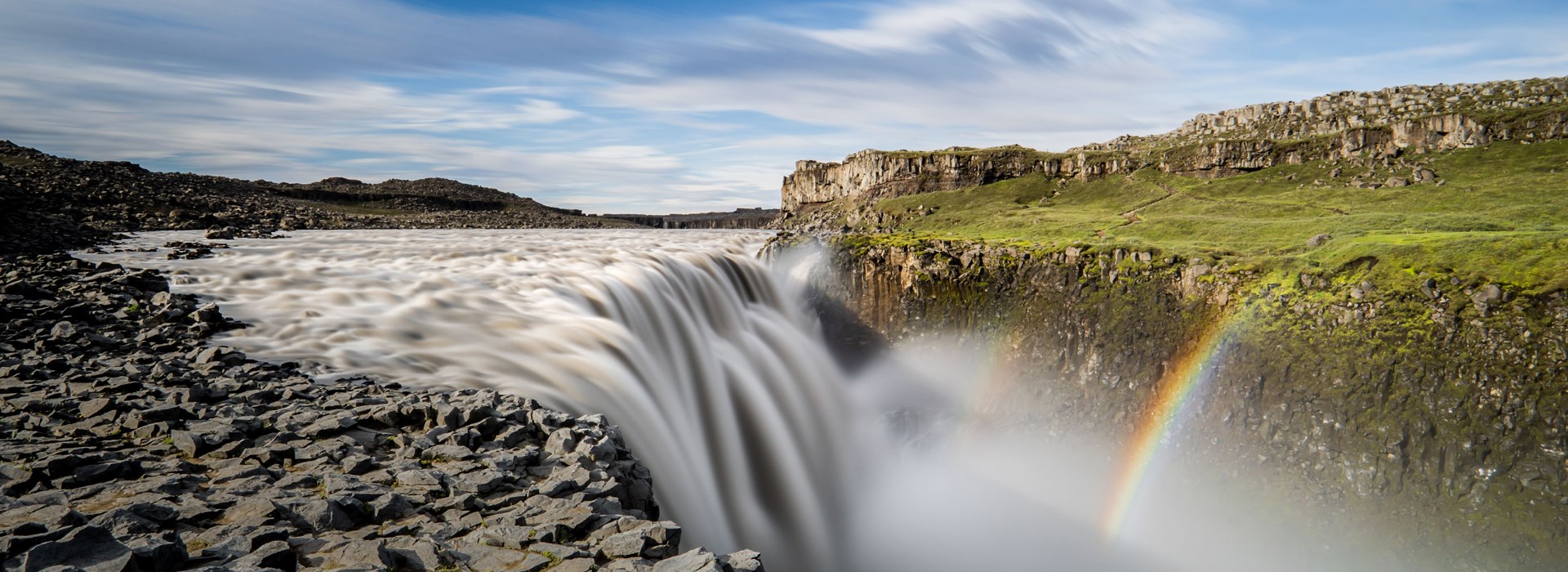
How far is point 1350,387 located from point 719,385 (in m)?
21.0

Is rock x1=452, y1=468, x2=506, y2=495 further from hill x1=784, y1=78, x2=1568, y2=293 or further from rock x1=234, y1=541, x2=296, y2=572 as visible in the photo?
hill x1=784, y1=78, x2=1568, y2=293

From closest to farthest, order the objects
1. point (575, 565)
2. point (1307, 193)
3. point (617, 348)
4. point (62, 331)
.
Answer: point (575, 565)
point (62, 331)
point (617, 348)
point (1307, 193)

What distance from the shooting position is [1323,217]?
4159 centimetres

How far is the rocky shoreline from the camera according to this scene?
5.65 meters

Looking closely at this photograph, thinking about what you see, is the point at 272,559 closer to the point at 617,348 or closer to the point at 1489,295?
the point at 617,348

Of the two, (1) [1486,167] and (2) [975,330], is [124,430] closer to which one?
(2) [975,330]

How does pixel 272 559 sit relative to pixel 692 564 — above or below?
above

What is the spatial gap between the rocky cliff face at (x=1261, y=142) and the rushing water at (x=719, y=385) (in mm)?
46810

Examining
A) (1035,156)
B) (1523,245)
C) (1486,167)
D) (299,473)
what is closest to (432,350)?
(299,473)

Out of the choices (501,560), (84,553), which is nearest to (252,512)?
(84,553)

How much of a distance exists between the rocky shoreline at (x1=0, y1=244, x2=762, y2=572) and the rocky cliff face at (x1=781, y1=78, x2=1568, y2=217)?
71158 millimetres

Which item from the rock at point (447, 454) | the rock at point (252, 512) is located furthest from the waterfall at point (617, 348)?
the rock at point (252, 512)

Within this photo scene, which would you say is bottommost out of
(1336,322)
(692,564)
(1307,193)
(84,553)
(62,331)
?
(692,564)

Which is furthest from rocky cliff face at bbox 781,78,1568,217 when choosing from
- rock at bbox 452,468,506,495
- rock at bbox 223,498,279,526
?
rock at bbox 223,498,279,526
